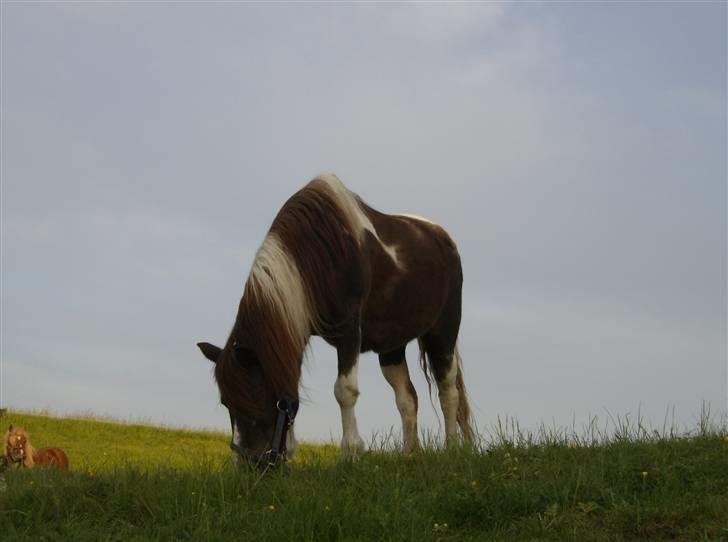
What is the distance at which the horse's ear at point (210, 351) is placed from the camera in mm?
9125

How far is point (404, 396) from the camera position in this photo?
11.6 meters

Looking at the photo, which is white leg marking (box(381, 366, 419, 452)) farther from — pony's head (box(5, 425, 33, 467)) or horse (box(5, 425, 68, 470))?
pony's head (box(5, 425, 33, 467))

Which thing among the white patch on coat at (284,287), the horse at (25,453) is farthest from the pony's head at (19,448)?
the white patch on coat at (284,287)

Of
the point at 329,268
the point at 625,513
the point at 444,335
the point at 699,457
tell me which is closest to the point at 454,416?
the point at 444,335

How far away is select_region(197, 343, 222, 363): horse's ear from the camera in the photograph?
29.9 feet

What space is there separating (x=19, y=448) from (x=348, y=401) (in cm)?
630

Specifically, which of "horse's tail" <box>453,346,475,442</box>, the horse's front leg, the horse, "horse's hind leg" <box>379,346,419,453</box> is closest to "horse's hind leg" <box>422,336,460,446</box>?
"horse's tail" <box>453,346,475,442</box>

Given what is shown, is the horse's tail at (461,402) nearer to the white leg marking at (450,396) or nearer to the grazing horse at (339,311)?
the grazing horse at (339,311)

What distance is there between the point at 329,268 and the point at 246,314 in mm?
1099

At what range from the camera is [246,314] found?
8.88 meters

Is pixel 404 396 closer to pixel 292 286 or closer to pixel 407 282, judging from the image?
pixel 407 282

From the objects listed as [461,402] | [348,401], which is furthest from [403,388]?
[348,401]

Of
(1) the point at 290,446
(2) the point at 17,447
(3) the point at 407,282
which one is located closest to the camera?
(1) the point at 290,446

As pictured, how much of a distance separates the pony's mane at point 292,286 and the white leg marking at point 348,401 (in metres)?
0.57
